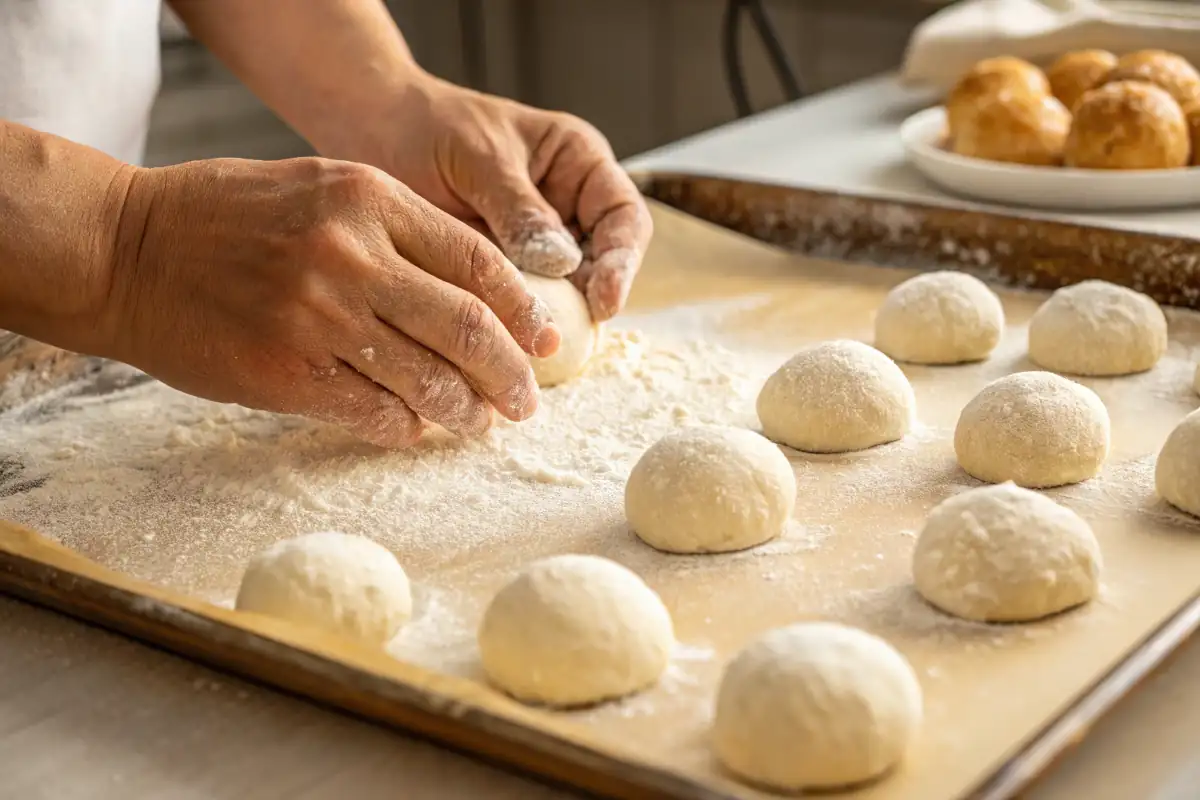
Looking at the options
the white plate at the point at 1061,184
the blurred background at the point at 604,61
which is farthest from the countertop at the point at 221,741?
the blurred background at the point at 604,61

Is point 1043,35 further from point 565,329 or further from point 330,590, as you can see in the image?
point 330,590

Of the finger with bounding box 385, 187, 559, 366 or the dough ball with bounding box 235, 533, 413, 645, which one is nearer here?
the dough ball with bounding box 235, 533, 413, 645

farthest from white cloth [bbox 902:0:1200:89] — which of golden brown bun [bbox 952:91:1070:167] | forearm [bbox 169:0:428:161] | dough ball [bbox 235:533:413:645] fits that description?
dough ball [bbox 235:533:413:645]

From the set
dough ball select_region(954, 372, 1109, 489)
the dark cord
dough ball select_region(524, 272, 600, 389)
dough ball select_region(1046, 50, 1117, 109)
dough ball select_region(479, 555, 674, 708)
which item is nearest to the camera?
dough ball select_region(479, 555, 674, 708)

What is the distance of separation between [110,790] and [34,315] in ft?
1.79

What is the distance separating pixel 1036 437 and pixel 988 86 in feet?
3.47

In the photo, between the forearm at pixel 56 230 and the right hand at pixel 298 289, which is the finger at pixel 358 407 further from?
the forearm at pixel 56 230

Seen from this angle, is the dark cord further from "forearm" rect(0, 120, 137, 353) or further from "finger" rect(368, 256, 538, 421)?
"forearm" rect(0, 120, 137, 353)

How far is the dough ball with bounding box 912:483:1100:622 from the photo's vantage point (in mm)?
1072

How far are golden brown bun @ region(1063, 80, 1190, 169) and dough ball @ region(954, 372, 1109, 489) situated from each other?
A: 788 millimetres

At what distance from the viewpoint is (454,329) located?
1293 millimetres

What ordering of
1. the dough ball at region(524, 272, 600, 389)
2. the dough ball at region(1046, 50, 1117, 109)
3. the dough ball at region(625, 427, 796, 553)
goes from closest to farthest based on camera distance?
the dough ball at region(625, 427, 796, 553) → the dough ball at region(524, 272, 600, 389) → the dough ball at region(1046, 50, 1117, 109)

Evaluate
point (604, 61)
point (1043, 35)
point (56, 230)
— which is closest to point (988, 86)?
point (1043, 35)

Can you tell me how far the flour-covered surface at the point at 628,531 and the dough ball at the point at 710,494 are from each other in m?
0.02
